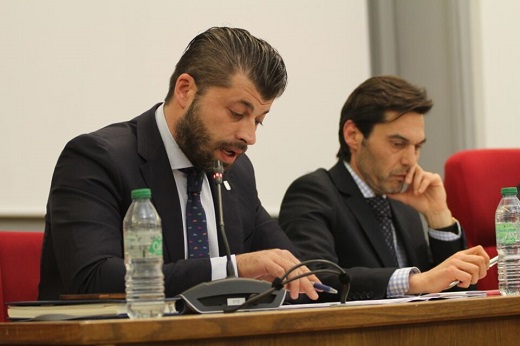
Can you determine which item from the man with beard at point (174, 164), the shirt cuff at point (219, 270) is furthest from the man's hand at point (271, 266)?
the man with beard at point (174, 164)

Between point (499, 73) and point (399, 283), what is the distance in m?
2.08

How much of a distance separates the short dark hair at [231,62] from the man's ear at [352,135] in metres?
1.05

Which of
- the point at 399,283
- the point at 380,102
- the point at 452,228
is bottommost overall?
the point at 399,283

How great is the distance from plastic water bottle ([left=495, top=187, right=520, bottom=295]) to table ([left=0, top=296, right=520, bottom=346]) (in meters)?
0.45

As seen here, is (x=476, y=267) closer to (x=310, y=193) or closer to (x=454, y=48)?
(x=310, y=193)

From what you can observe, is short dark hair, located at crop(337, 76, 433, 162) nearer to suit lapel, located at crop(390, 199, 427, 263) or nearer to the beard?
suit lapel, located at crop(390, 199, 427, 263)

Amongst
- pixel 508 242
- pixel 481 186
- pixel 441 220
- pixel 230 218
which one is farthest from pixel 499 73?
pixel 230 218

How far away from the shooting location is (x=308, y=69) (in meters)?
4.17

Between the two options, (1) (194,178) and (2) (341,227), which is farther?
(2) (341,227)

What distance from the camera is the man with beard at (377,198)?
3316mm

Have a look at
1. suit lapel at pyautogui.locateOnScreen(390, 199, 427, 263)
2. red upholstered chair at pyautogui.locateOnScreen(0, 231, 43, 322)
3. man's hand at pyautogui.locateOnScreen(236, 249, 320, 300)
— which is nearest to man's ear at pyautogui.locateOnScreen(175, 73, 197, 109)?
red upholstered chair at pyautogui.locateOnScreen(0, 231, 43, 322)

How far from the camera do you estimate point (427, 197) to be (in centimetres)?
356

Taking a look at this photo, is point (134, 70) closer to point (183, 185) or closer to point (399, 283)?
point (183, 185)

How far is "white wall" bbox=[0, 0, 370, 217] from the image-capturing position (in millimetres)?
3121
